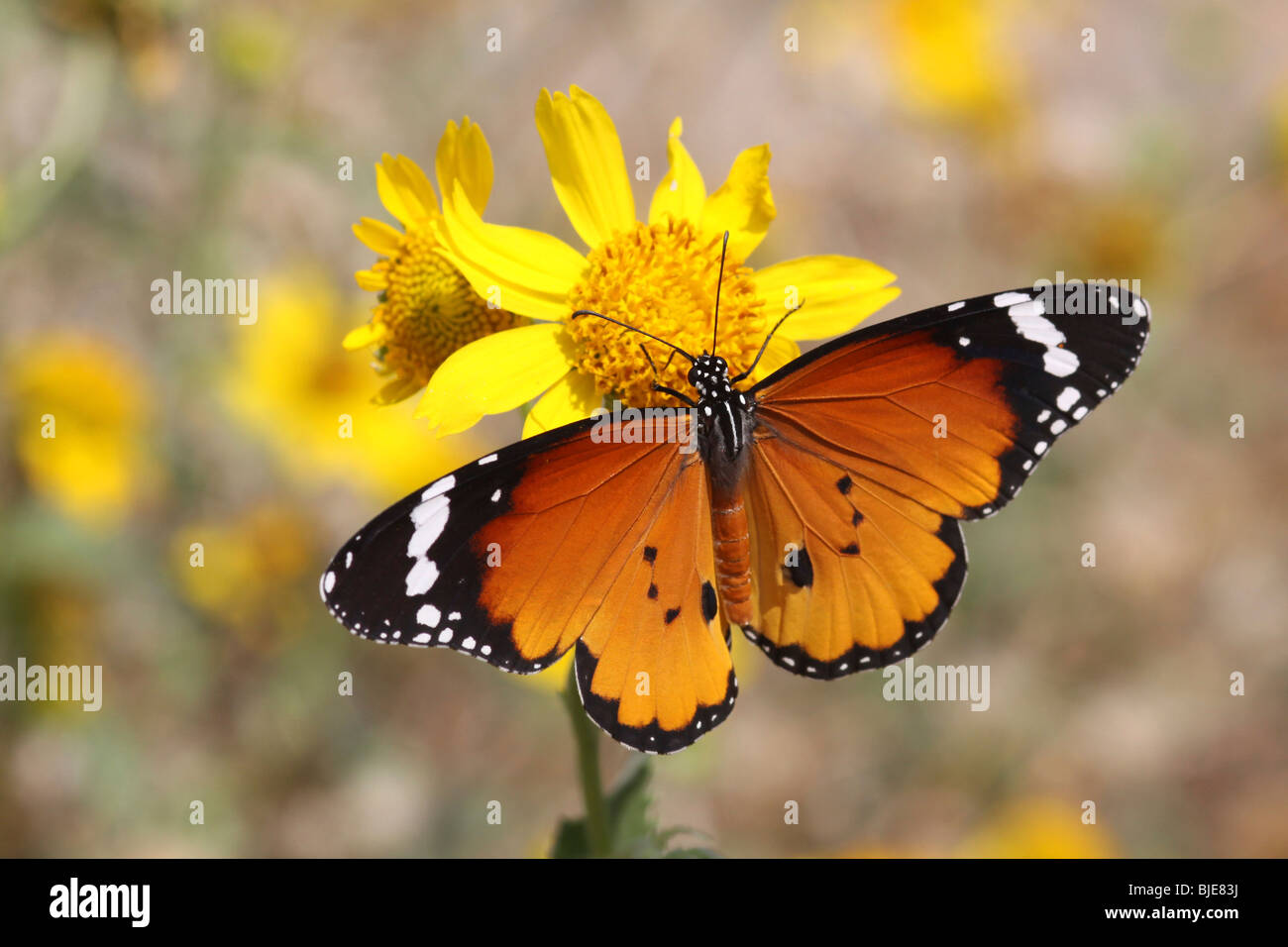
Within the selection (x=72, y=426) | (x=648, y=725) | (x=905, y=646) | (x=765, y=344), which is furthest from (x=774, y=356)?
(x=72, y=426)

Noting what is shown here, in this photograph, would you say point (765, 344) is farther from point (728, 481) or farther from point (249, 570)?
point (249, 570)

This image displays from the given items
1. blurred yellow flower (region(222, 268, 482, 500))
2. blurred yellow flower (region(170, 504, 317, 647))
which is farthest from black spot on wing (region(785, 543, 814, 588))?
blurred yellow flower (region(170, 504, 317, 647))

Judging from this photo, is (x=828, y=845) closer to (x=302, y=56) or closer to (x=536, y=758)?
(x=536, y=758)

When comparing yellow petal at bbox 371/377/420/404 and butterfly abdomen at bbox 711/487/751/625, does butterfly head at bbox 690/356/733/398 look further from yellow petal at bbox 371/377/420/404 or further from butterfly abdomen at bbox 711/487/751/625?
yellow petal at bbox 371/377/420/404

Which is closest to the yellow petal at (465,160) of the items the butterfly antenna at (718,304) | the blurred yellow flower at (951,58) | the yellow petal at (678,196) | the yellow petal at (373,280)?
the yellow petal at (373,280)

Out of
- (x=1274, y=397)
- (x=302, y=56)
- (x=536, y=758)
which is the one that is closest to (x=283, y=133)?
(x=302, y=56)

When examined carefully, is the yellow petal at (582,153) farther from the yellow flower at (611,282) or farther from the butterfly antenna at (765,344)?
the butterfly antenna at (765,344)
